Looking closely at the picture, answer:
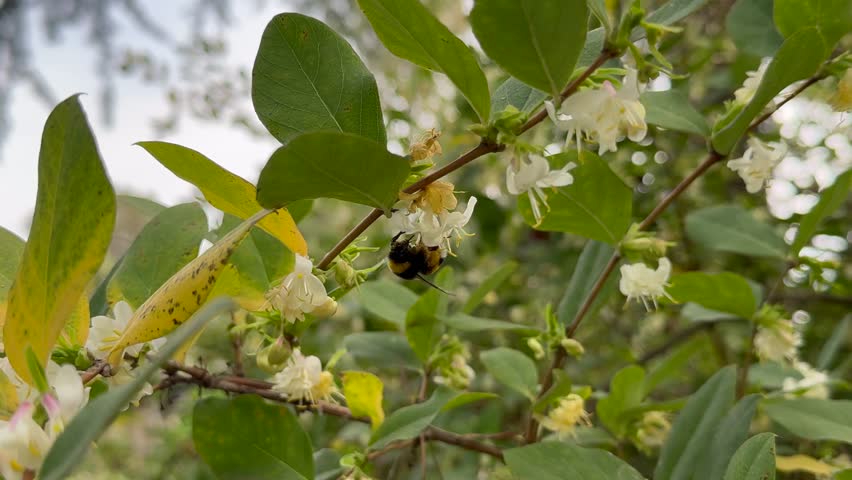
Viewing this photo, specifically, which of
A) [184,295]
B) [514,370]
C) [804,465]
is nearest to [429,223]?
[184,295]

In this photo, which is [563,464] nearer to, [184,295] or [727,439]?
[727,439]

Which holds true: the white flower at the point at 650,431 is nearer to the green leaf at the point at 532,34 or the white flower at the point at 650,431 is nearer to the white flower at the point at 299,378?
the white flower at the point at 299,378

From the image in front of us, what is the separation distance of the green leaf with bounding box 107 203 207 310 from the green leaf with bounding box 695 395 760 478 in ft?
1.83

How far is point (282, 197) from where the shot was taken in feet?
1.65

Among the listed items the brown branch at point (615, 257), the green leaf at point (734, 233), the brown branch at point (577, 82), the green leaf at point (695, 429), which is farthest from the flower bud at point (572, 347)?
the green leaf at point (734, 233)

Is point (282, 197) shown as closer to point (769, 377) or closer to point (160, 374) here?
point (160, 374)

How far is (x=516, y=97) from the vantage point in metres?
0.62

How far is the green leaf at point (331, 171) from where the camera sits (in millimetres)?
465

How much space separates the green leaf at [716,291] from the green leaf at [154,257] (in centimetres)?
55

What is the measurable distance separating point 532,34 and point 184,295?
1.00 ft

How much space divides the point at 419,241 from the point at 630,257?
10.6 inches

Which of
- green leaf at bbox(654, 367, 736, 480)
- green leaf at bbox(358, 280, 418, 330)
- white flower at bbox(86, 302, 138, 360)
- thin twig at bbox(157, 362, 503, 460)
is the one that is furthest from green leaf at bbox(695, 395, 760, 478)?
white flower at bbox(86, 302, 138, 360)

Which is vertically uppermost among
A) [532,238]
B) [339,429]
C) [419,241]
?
[419,241]

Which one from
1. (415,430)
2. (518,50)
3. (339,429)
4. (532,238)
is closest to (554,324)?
(415,430)
